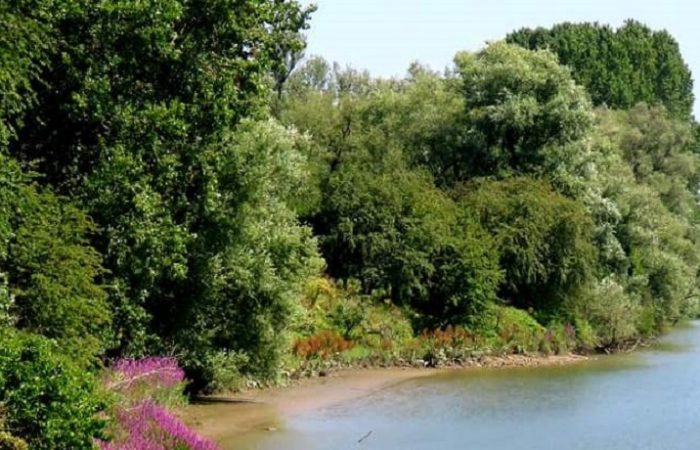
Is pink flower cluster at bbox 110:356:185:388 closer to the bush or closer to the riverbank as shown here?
the riverbank

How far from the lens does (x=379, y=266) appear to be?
38.0 m

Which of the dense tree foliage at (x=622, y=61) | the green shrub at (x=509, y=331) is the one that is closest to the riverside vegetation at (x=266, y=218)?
the green shrub at (x=509, y=331)

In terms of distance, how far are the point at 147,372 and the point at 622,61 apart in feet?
222

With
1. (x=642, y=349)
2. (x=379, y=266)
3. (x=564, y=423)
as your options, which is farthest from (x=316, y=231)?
(x=564, y=423)

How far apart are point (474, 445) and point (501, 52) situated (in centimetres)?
2786

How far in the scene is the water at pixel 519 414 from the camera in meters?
20.5

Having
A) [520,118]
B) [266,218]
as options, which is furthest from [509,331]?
[266,218]

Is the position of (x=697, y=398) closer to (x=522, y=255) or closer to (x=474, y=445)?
(x=474, y=445)

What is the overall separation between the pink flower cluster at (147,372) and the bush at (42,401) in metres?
4.70

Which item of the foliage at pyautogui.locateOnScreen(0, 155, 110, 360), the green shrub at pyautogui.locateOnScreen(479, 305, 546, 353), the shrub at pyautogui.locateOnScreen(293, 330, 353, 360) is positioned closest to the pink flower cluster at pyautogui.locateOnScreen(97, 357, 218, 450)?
the foliage at pyautogui.locateOnScreen(0, 155, 110, 360)

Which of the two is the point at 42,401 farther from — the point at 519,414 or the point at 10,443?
the point at 519,414

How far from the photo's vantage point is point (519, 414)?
24422 millimetres

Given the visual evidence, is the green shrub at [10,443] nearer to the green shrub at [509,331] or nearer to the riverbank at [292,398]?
the riverbank at [292,398]

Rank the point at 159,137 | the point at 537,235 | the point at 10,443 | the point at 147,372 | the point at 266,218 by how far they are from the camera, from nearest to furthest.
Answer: the point at 10,443 → the point at 147,372 → the point at 159,137 → the point at 266,218 → the point at 537,235
